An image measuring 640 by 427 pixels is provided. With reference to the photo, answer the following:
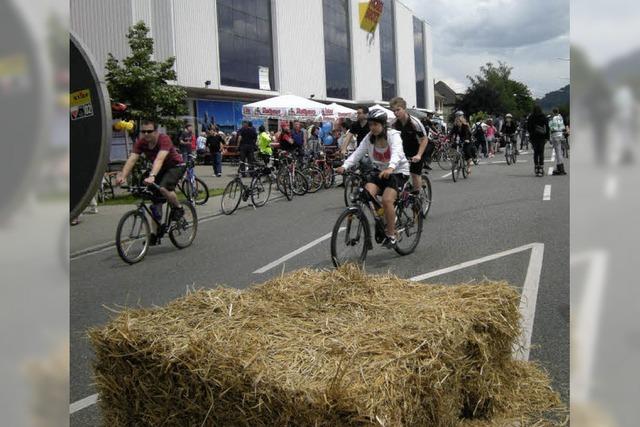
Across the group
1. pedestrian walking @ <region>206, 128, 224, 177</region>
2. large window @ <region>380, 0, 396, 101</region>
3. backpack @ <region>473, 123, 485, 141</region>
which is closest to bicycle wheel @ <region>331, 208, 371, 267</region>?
pedestrian walking @ <region>206, 128, 224, 177</region>

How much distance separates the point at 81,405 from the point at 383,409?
2.38m

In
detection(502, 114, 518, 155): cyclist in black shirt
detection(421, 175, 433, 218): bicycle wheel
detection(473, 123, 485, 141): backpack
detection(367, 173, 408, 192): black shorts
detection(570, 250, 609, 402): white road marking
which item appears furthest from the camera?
detection(473, 123, 485, 141): backpack

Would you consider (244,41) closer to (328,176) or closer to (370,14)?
(370,14)

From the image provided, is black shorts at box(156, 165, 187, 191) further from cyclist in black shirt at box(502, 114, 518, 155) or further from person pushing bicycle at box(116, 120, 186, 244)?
cyclist in black shirt at box(502, 114, 518, 155)

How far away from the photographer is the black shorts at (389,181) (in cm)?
786

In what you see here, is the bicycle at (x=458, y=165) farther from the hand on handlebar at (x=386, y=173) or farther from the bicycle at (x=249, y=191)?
the hand on handlebar at (x=386, y=173)

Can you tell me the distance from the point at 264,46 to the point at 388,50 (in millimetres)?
20953

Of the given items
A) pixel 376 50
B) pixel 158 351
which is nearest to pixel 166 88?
pixel 158 351

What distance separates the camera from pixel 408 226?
8484mm

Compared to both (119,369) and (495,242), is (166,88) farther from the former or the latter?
(119,369)

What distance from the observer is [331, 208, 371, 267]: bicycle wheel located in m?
7.41

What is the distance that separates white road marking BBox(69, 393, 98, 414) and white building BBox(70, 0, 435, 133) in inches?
669

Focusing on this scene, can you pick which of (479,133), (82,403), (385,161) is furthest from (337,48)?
(82,403)

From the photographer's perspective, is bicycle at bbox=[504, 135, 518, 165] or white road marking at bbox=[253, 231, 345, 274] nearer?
white road marking at bbox=[253, 231, 345, 274]
